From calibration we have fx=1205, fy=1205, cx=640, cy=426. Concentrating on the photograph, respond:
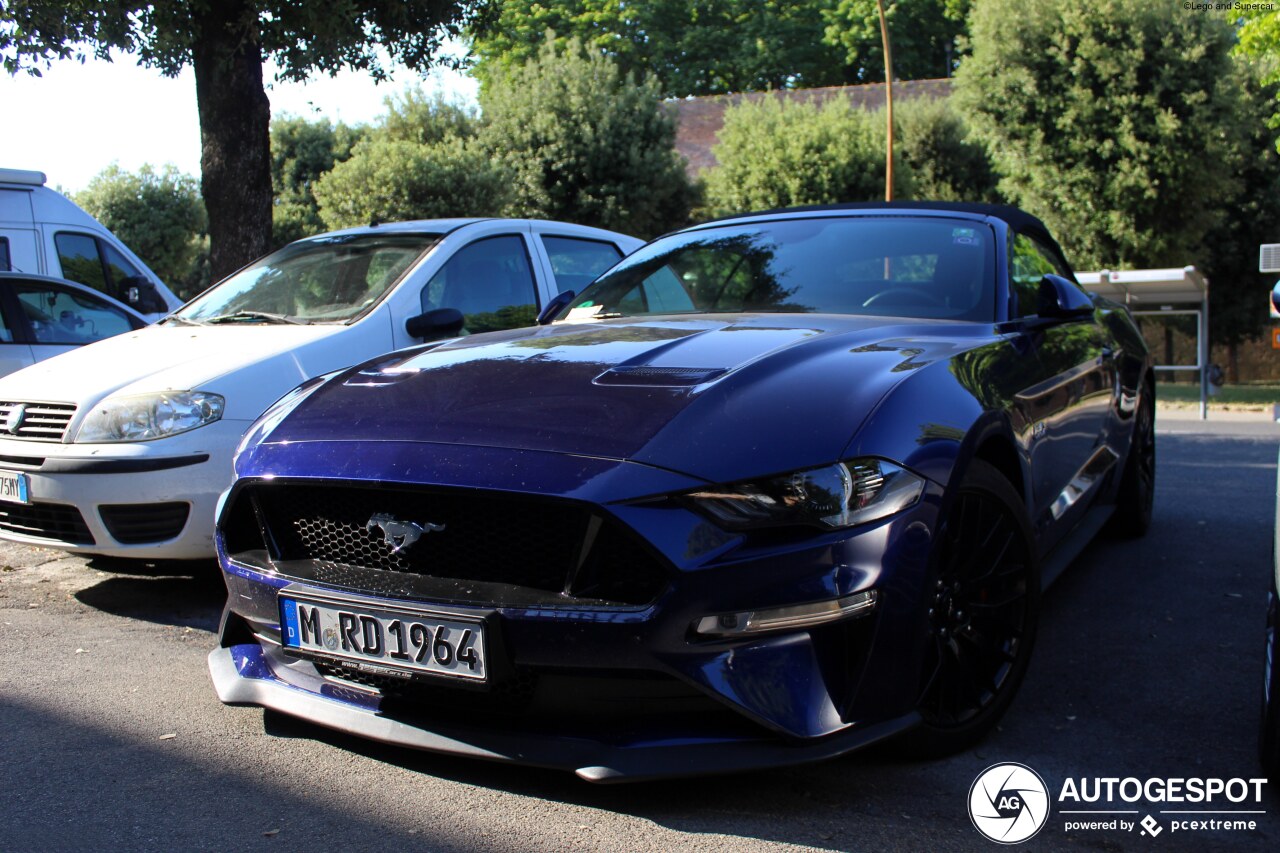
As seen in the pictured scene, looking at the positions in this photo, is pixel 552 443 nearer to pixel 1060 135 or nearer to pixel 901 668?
pixel 901 668

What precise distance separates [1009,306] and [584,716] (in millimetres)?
2104

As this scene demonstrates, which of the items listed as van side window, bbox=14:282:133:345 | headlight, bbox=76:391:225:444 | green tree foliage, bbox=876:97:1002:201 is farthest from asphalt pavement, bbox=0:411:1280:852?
green tree foliage, bbox=876:97:1002:201

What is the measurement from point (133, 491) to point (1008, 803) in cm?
331

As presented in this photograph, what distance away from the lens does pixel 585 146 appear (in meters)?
25.0

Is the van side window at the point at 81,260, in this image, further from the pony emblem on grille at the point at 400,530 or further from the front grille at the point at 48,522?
the pony emblem on grille at the point at 400,530

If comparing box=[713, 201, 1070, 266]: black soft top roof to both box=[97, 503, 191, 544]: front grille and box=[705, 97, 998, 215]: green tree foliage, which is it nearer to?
box=[97, 503, 191, 544]: front grille

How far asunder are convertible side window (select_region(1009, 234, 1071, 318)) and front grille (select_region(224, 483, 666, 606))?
196 centimetres

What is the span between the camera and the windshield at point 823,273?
3.94m

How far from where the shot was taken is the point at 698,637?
2.48 metres

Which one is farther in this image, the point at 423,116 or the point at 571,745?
the point at 423,116

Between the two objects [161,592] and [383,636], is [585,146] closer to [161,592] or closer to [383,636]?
[161,592]

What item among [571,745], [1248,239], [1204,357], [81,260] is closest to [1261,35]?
[1204,357]

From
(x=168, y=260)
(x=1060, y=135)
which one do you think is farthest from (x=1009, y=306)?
(x=168, y=260)

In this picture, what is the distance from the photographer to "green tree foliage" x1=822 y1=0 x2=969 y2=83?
4538cm
